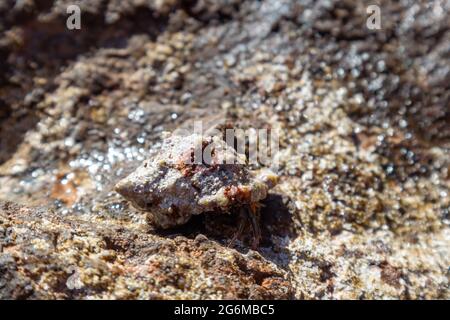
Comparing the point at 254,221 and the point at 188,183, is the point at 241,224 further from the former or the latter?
the point at 188,183

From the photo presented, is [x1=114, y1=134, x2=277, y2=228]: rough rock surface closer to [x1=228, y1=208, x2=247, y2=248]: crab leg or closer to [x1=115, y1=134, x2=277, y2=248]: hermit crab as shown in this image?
[x1=115, y1=134, x2=277, y2=248]: hermit crab

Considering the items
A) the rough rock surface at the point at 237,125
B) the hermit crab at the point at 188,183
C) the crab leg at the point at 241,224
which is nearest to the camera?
the rough rock surface at the point at 237,125

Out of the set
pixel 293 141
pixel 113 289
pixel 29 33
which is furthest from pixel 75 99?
pixel 113 289

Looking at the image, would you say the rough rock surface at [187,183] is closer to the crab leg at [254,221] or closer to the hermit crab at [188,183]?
the hermit crab at [188,183]

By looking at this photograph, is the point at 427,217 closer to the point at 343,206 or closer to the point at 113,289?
the point at 343,206

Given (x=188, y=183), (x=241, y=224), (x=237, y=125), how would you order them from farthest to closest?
(x=237, y=125), (x=241, y=224), (x=188, y=183)

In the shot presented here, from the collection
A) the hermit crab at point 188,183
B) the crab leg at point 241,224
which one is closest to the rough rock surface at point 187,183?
the hermit crab at point 188,183

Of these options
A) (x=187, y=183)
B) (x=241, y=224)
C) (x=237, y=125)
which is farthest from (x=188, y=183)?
Answer: (x=237, y=125)
